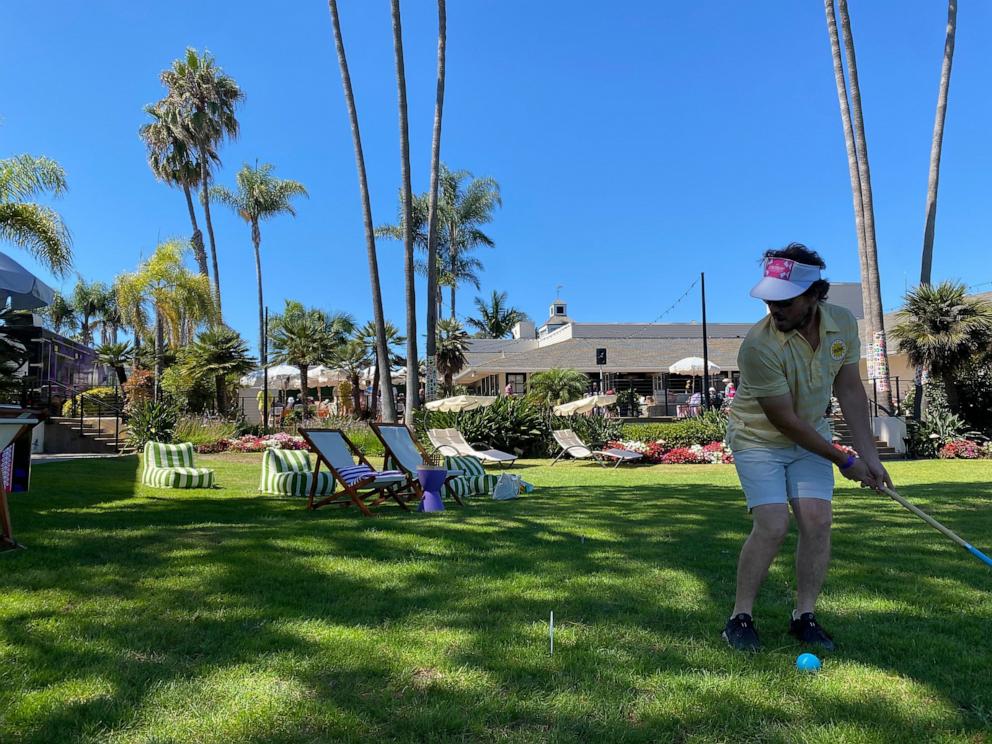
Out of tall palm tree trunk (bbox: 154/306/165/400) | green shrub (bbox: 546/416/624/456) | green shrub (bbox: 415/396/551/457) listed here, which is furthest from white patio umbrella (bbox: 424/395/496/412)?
tall palm tree trunk (bbox: 154/306/165/400)

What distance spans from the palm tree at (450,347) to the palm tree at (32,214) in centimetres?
1829

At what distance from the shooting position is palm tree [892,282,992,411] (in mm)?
16578

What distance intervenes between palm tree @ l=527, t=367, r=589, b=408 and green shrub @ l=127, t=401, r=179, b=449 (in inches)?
433

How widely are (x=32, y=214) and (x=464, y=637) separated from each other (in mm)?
12846

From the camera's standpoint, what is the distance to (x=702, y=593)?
3592 millimetres

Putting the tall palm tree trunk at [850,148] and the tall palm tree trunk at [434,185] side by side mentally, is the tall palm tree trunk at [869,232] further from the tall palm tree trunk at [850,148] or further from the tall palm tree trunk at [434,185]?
the tall palm tree trunk at [434,185]

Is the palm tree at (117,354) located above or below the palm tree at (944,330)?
above

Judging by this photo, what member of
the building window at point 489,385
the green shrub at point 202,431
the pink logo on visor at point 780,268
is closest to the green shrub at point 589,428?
the green shrub at point 202,431

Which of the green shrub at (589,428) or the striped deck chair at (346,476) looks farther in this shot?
the green shrub at (589,428)

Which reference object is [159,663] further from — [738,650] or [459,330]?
[459,330]

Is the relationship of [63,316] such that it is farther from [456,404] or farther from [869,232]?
[869,232]

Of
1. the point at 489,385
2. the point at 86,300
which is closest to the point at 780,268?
the point at 489,385

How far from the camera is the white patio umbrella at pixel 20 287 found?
789cm

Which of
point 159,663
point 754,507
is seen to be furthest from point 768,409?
point 159,663
